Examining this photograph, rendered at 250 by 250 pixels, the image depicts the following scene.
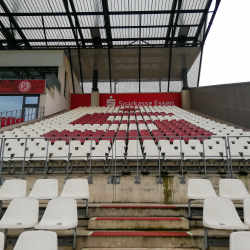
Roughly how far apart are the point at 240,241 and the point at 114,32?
54.7 feet

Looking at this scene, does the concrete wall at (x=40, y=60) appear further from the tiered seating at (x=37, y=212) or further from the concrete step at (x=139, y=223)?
the concrete step at (x=139, y=223)

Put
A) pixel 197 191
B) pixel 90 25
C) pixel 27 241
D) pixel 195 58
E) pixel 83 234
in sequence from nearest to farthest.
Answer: pixel 27 241
pixel 83 234
pixel 197 191
pixel 90 25
pixel 195 58

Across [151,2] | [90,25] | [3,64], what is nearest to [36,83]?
[3,64]

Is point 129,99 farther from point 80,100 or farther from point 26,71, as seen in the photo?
point 26,71

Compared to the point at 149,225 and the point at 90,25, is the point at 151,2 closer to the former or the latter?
the point at 90,25

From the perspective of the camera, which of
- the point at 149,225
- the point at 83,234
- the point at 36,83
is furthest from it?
the point at 36,83

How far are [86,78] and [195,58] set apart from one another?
30.8 ft

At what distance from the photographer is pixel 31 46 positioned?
16.8m

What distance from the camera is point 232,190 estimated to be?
3904mm

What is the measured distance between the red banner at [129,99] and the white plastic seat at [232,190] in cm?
1521

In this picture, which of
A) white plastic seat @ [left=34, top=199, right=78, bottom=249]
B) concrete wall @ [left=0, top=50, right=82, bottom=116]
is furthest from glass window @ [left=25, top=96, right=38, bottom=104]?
white plastic seat @ [left=34, top=199, right=78, bottom=249]

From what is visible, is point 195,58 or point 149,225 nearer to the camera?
point 149,225

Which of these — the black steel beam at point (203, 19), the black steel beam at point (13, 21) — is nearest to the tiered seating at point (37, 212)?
the black steel beam at point (13, 21)

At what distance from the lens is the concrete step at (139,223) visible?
11.4ft
